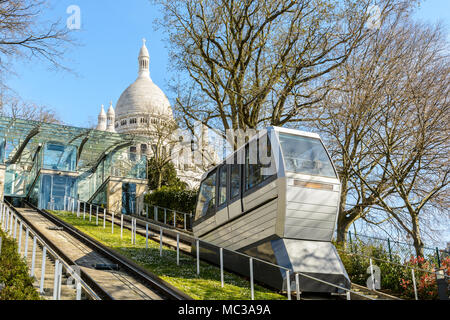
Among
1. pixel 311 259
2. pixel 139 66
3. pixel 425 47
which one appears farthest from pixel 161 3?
pixel 139 66

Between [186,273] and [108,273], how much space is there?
2.17 m

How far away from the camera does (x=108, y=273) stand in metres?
13.0

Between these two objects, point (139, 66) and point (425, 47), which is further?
point (139, 66)

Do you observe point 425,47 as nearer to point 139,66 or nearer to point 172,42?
point 172,42

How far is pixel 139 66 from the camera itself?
136m

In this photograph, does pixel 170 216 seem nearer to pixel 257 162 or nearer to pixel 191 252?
pixel 191 252

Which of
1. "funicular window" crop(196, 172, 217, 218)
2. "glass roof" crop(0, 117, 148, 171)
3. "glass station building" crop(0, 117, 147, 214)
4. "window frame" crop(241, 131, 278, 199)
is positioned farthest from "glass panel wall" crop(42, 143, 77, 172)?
"window frame" crop(241, 131, 278, 199)

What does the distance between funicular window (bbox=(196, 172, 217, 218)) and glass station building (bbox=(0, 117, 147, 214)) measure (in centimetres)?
1894

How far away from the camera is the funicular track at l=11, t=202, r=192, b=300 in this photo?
10745 mm

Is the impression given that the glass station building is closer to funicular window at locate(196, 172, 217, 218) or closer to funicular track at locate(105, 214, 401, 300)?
funicular track at locate(105, 214, 401, 300)

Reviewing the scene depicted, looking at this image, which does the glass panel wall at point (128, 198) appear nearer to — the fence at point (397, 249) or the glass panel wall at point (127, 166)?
the glass panel wall at point (127, 166)

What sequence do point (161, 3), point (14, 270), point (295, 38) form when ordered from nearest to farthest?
point (14, 270) < point (295, 38) < point (161, 3)

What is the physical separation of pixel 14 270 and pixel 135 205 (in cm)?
2713
